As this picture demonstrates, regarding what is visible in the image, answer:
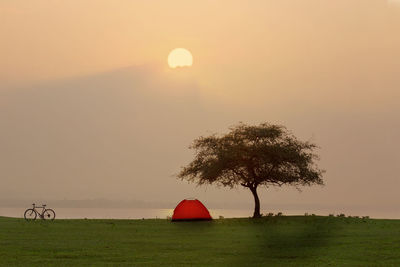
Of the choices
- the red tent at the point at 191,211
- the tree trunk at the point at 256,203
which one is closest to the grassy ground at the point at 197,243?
the red tent at the point at 191,211

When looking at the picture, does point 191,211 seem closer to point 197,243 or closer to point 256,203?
point 256,203

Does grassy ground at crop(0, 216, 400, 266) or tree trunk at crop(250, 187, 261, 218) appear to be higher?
tree trunk at crop(250, 187, 261, 218)

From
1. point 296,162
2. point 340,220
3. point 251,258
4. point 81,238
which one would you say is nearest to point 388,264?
point 251,258

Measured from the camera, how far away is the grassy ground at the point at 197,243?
28.2m

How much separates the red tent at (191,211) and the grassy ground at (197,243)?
102 inches

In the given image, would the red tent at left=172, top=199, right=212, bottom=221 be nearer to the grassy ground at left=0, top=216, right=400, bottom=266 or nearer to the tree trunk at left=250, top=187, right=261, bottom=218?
the grassy ground at left=0, top=216, right=400, bottom=266

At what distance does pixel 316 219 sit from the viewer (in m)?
56.7

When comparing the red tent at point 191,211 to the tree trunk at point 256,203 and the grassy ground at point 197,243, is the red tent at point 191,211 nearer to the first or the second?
the grassy ground at point 197,243

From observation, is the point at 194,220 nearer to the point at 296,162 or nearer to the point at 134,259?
the point at 296,162

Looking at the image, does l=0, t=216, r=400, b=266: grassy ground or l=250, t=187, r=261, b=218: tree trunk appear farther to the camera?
l=250, t=187, r=261, b=218: tree trunk

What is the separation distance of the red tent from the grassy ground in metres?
2.59

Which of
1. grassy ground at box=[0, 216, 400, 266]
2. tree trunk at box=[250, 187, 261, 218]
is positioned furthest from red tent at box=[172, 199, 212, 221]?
tree trunk at box=[250, 187, 261, 218]

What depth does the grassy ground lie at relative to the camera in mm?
28172

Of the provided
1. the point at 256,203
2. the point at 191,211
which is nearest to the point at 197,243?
the point at 191,211
